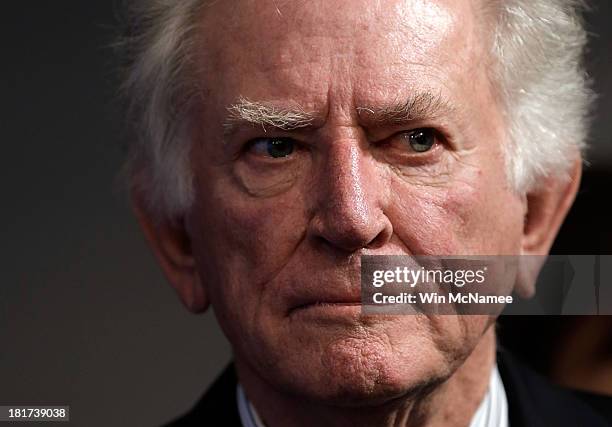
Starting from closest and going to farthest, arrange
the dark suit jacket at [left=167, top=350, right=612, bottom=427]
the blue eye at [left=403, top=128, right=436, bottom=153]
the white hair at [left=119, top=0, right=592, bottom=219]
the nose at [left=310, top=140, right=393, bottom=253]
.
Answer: the nose at [left=310, top=140, right=393, bottom=253]
the blue eye at [left=403, top=128, right=436, bottom=153]
the white hair at [left=119, top=0, right=592, bottom=219]
the dark suit jacket at [left=167, top=350, right=612, bottom=427]

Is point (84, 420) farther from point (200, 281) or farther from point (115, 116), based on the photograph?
point (115, 116)

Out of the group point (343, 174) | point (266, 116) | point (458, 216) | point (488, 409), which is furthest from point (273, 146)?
point (488, 409)

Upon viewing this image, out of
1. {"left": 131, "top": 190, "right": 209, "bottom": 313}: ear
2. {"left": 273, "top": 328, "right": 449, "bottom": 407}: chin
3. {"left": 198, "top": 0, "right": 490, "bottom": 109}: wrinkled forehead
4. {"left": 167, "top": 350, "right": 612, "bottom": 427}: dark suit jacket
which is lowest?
Answer: {"left": 167, "top": 350, "right": 612, "bottom": 427}: dark suit jacket

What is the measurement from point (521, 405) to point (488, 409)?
79mm

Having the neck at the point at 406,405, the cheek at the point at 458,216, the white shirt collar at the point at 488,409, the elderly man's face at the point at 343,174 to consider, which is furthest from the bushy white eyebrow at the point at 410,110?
the white shirt collar at the point at 488,409

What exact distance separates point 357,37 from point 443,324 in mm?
479

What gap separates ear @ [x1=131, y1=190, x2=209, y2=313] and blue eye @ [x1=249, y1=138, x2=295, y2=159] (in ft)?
0.97

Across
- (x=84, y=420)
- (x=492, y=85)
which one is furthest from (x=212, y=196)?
(x=84, y=420)

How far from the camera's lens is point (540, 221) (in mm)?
1981

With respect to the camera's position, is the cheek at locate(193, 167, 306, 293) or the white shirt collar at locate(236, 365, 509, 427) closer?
the cheek at locate(193, 167, 306, 293)

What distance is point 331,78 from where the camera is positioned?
169 cm

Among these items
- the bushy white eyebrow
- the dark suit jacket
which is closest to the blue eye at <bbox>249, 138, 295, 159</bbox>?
the bushy white eyebrow

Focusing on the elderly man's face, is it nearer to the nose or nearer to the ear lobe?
the nose

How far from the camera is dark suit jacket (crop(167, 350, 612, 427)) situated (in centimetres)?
202
